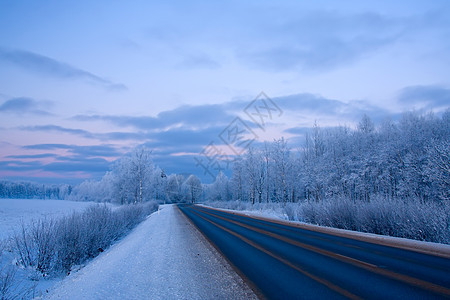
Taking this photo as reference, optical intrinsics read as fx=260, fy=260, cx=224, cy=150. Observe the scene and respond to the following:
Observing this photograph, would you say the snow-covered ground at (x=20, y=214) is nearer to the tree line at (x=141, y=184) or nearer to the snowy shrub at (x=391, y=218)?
the tree line at (x=141, y=184)

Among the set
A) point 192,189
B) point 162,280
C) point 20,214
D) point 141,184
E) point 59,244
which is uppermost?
point 141,184

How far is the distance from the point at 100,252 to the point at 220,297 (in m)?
10.7

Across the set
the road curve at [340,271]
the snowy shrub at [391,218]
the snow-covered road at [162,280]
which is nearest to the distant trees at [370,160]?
the snowy shrub at [391,218]

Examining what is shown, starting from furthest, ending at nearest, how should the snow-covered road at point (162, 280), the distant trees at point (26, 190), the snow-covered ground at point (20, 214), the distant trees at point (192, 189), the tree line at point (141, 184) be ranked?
the distant trees at point (26, 190) → the distant trees at point (192, 189) → the tree line at point (141, 184) → the snow-covered ground at point (20, 214) → the snow-covered road at point (162, 280)

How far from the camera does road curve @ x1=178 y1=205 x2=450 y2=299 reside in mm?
4943

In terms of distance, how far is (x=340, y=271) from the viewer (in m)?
6.36

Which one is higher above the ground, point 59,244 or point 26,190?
point 59,244

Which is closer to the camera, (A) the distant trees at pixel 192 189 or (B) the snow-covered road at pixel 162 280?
(B) the snow-covered road at pixel 162 280

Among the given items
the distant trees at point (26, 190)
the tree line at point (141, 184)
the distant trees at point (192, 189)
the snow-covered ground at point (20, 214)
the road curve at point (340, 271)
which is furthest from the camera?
the distant trees at point (26, 190)

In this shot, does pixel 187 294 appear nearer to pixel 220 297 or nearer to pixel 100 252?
pixel 220 297

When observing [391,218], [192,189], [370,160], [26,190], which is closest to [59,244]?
[391,218]

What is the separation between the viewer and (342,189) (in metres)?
41.2

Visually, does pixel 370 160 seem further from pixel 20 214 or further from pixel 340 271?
pixel 20 214

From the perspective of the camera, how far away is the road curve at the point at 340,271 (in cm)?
494
